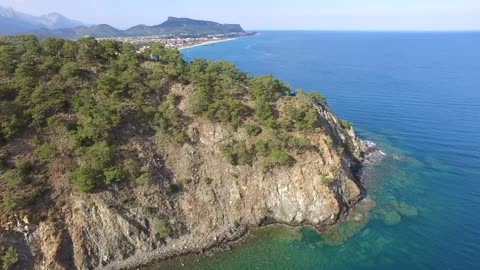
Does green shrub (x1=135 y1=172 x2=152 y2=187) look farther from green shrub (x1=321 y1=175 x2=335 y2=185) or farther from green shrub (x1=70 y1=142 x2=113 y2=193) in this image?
green shrub (x1=321 y1=175 x2=335 y2=185)

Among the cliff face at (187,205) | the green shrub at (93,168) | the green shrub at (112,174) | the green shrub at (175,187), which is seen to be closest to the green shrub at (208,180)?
the cliff face at (187,205)

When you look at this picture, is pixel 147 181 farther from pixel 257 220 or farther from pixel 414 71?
pixel 414 71

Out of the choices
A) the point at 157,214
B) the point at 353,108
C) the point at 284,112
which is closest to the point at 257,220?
the point at 157,214

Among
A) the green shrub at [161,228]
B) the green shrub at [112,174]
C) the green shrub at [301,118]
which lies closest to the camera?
the green shrub at [161,228]

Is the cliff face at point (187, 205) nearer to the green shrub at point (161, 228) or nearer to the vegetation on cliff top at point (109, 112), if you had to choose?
the green shrub at point (161, 228)

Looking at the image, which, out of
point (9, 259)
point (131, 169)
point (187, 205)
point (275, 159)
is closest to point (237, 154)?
point (275, 159)

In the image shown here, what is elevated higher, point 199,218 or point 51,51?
point 51,51
